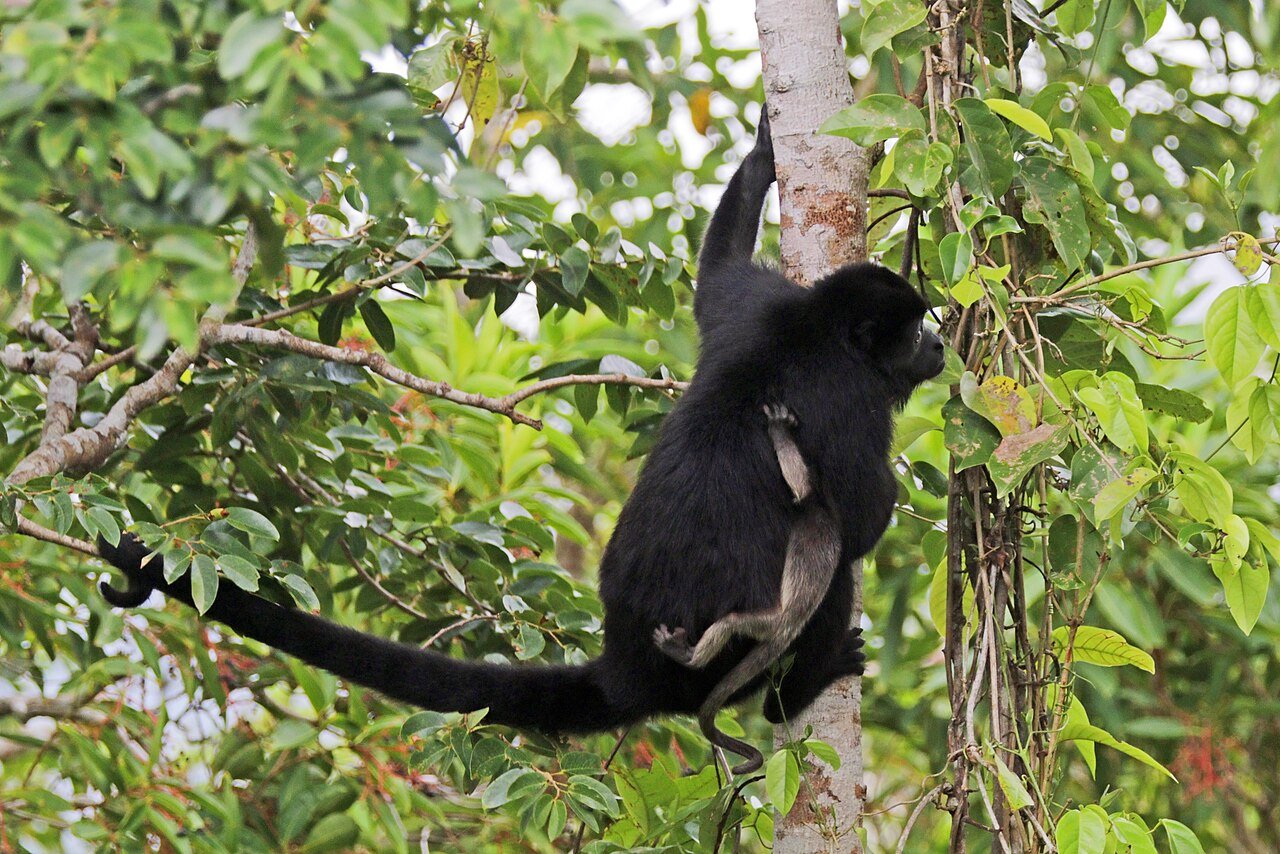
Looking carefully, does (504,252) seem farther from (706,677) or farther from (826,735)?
(826,735)

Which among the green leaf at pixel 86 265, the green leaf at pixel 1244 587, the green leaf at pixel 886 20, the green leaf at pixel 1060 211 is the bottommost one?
the green leaf at pixel 1244 587

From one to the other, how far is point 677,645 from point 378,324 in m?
1.18

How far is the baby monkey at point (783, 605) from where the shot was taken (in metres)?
2.70

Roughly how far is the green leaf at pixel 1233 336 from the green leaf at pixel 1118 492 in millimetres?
232

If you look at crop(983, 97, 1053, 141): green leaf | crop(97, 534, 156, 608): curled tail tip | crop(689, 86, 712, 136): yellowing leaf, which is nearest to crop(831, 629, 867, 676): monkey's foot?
crop(983, 97, 1053, 141): green leaf

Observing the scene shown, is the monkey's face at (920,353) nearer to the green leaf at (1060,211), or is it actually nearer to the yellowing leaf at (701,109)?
the green leaf at (1060,211)

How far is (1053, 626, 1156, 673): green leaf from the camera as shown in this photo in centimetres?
254

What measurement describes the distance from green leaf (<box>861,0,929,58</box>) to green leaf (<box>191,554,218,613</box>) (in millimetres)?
1702

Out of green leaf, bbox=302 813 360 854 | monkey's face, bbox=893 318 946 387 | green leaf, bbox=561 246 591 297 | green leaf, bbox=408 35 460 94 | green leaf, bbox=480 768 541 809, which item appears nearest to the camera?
green leaf, bbox=480 768 541 809

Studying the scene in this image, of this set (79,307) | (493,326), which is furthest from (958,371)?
(493,326)

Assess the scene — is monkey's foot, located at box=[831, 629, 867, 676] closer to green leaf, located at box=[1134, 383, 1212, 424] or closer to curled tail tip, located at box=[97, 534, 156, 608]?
green leaf, located at box=[1134, 383, 1212, 424]

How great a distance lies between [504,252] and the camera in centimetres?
305

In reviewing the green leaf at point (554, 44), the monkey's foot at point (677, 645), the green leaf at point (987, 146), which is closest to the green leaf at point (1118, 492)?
the green leaf at point (987, 146)

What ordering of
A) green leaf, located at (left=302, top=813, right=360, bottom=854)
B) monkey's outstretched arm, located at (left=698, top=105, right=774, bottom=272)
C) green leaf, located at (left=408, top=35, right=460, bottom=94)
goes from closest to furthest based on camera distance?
green leaf, located at (left=408, top=35, right=460, bottom=94) < monkey's outstretched arm, located at (left=698, top=105, right=774, bottom=272) < green leaf, located at (left=302, top=813, right=360, bottom=854)
